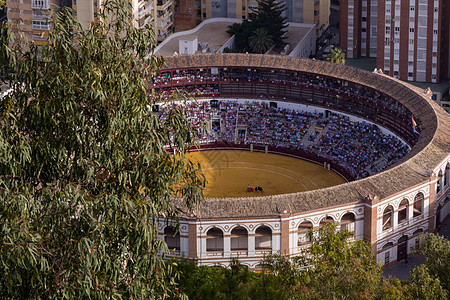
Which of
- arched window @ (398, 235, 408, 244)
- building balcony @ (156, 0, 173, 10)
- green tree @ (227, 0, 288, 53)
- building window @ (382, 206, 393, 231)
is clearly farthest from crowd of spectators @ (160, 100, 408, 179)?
building balcony @ (156, 0, 173, 10)

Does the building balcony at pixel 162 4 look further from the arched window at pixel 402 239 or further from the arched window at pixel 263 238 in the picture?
the arched window at pixel 263 238

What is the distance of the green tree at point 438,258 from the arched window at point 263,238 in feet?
53.3

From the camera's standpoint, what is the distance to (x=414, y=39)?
149 metres

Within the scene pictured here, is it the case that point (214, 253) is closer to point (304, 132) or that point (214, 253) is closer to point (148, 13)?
point (304, 132)

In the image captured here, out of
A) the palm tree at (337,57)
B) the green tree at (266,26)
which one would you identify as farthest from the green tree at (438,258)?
the green tree at (266,26)

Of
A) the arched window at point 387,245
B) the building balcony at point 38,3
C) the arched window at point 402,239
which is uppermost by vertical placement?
the building balcony at point 38,3

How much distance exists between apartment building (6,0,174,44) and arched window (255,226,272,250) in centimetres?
5811

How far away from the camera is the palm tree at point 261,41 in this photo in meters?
162

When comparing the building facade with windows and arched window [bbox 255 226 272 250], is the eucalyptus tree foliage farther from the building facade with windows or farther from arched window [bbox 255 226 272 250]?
arched window [bbox 255 226 272 250]

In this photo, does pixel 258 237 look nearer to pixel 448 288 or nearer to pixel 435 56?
pixel 448 288

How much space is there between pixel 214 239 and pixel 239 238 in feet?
8.87

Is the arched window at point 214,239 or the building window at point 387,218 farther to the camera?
the building window at point 387,218

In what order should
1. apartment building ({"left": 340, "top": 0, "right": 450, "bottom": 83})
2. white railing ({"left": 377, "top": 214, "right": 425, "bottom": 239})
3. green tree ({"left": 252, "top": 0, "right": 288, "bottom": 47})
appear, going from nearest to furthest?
white railing ({"left": 377, "top": 214, "right": 425, "bottom": 239}) < apartment building ({"left": 340, "top": 0, "right": 450, "bottom": 83}) < green tree ({"left": 252, "top": 0, "right": 288, "bottom": 47})

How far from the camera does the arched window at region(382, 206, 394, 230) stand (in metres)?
96.4
